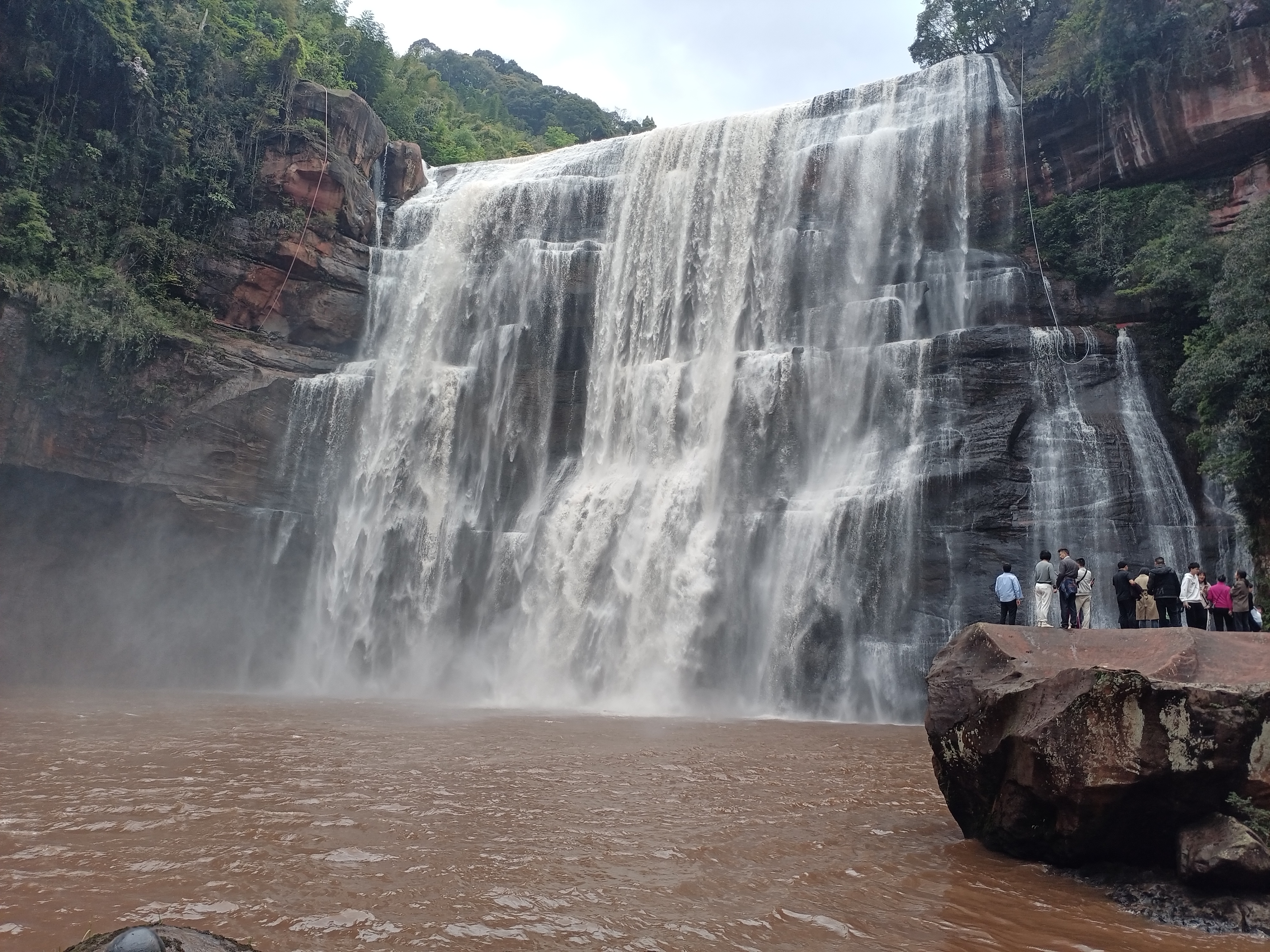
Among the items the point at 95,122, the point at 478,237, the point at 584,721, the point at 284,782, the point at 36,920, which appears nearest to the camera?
the point at 36,920

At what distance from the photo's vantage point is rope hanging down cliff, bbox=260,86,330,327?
25.3 meters

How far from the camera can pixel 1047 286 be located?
20.6 metres

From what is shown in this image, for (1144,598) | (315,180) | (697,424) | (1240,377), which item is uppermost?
(315,180)

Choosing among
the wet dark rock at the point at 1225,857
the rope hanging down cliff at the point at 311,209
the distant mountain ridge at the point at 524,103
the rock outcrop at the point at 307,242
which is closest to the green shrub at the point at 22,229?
the rock outcrop at the point at 307,242

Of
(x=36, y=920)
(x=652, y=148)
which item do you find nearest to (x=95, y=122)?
(x=652, y=148)

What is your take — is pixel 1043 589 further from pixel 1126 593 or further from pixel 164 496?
pixel 164 496

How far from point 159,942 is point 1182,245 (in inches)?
859

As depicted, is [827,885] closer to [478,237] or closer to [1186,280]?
[1186,280]

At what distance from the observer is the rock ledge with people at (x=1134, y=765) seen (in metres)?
4.95

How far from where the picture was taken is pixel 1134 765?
5188 mm

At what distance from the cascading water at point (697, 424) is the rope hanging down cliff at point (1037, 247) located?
0.33 m

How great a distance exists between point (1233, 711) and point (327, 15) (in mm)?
44202

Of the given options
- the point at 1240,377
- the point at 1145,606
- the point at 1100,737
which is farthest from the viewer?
the point at 1240,377

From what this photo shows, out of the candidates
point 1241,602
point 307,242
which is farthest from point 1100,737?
point 307,242
